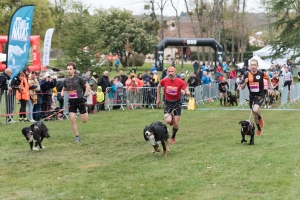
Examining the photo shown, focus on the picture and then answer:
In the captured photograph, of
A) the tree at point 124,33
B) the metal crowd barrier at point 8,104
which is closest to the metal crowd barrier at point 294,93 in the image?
the metal crowd barrier at point 8,104

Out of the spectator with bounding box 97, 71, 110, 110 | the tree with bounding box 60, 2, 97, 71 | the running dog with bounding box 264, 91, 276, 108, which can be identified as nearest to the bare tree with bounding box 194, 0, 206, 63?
the tree with bounding box 60, 2, 97, 71

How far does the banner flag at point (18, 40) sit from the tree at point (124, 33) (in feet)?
128

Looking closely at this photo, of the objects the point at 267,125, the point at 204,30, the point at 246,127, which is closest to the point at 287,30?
the point at 204,30

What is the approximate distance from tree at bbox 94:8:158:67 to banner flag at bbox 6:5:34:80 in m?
39.1

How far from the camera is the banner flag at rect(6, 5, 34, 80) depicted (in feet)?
55.0

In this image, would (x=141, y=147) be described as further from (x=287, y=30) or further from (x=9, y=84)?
(x=287, y=30)

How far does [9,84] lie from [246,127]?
8579 mm

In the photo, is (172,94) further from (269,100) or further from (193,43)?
(193,43)

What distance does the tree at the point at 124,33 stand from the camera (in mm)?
56984

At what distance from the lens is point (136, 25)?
→ 58.9m

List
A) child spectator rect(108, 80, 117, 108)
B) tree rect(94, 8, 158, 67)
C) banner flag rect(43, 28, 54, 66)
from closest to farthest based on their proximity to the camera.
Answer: child spectator rect(108, 80, 117, 108)
banner flag rect(43, 28, 54, 66)
tree rect(94, 8, 158, 67)

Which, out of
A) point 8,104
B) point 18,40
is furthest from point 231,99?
point 18,40

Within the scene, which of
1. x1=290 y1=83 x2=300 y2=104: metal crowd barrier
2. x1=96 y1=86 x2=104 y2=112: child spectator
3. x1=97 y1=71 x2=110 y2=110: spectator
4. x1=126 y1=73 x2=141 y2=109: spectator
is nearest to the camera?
x1=96 y1=86 x2=104 y2=112: child spectator

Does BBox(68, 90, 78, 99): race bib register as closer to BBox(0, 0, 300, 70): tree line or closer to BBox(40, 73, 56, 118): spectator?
BBox(40, 73, 56, 118): spectator
